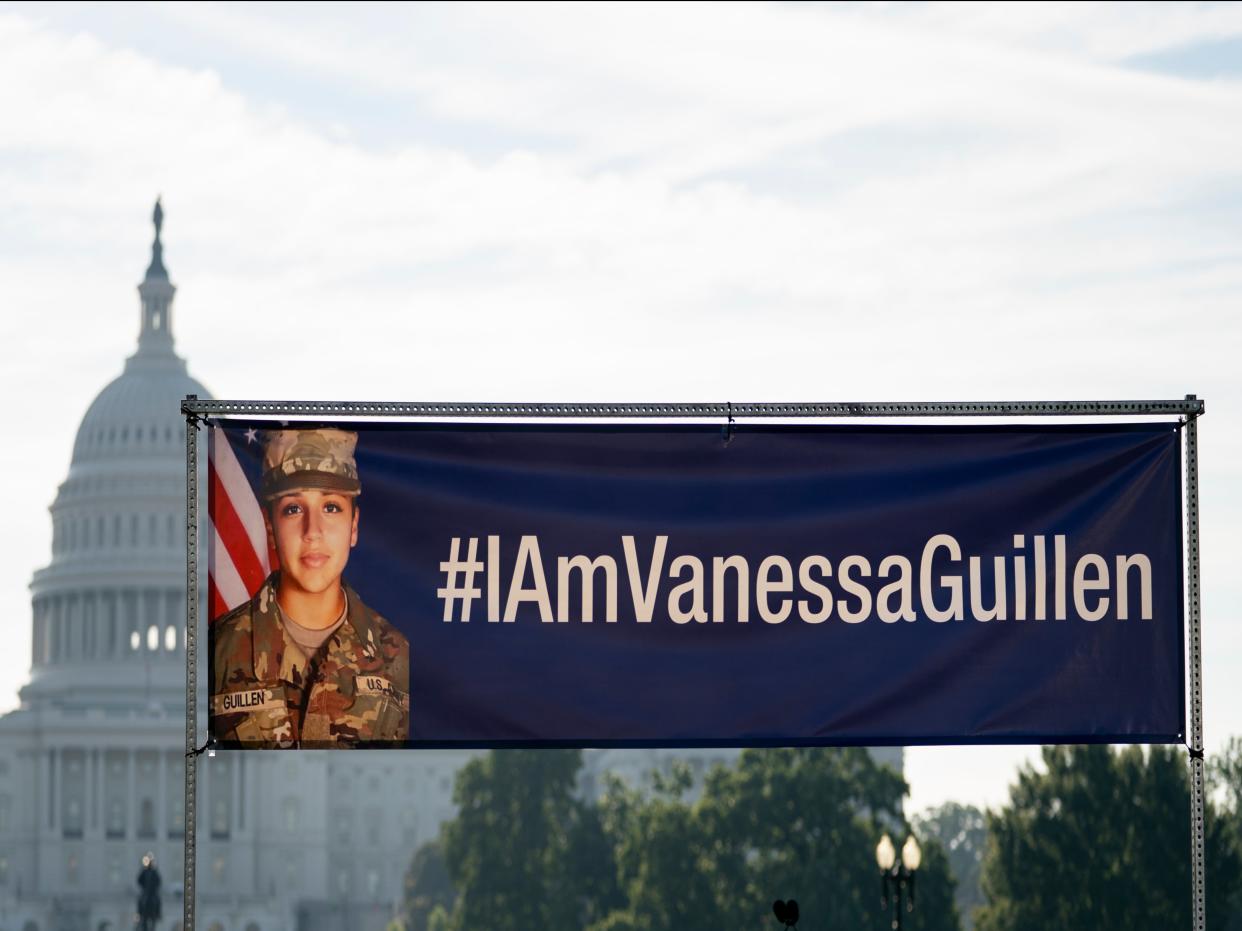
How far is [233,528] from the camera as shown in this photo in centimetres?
1216

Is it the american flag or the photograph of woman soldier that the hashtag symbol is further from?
the american flag

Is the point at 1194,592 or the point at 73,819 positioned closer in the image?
the point at 1194,592

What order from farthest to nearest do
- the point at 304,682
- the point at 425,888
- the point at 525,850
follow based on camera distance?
the point at 425,888 → the point at 525,850 → the point at 304,682

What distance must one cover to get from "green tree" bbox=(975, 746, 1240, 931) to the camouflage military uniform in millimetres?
68894

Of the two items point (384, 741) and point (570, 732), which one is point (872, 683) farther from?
point (384, 741)

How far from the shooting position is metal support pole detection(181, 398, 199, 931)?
11.2 meters

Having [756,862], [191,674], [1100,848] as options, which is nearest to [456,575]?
[191,674]

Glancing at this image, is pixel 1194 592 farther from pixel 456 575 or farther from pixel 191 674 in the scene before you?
pixel 191 674

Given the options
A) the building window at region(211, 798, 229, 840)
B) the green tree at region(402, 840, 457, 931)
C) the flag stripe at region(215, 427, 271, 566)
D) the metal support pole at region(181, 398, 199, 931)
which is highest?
the flag stripe at region(215, 427, 271, 566)

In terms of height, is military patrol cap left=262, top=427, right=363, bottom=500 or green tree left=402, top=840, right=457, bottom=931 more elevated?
military patrol cap left=262, top=427, right=363, bottom=500

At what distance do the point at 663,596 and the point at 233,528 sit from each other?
207 cm

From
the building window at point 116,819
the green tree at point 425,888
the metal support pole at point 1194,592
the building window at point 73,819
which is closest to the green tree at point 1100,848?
the metal support pole at point 1194,592

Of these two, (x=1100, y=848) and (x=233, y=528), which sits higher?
(x=233, y=528)

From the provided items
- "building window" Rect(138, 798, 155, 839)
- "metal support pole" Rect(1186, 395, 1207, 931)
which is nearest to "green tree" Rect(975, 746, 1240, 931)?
"metal support pole" Rect(1186, 395, 1207, 931)
